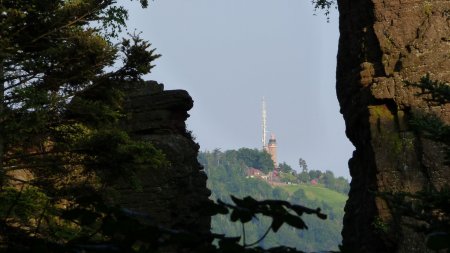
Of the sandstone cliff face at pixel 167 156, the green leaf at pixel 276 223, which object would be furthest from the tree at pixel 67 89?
the green leaf at pixel 276 223

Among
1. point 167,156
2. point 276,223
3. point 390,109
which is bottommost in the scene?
point 276,223

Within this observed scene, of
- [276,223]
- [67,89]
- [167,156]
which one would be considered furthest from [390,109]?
[276,223]

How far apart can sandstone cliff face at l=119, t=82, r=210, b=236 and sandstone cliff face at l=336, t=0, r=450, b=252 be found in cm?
483

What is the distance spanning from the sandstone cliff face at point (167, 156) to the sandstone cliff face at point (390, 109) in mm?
4834

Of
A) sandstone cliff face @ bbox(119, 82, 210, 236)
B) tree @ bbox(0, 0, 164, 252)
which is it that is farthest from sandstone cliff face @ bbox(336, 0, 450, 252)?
tree @ bbox(0, 0, 164, 252)

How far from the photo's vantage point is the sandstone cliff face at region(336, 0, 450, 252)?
785 inches

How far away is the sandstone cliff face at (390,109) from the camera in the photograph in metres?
19.9

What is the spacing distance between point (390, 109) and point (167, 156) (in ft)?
22.0

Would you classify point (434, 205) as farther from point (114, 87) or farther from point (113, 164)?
point (114, 87)

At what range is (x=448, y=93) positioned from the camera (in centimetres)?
929

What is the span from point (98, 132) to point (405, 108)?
922 centimetres

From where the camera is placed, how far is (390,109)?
2125 cm

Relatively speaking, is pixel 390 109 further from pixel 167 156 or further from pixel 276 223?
pixel 276 223

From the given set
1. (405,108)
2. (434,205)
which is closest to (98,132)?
(434,205)
